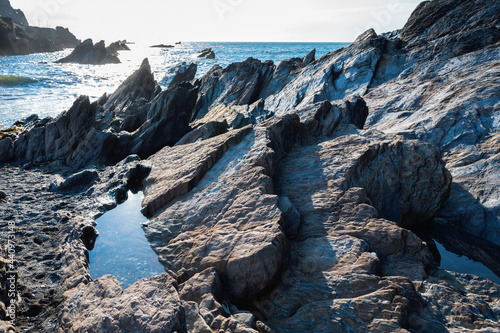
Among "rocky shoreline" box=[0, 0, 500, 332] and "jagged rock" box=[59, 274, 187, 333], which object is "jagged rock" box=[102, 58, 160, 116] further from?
"jagged rock" box=[59, 274, 187, 333]

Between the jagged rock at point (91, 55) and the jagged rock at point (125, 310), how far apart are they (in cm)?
13930

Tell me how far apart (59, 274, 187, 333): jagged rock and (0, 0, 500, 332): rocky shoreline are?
0.03 m

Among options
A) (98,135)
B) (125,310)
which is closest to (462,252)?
(125,310)

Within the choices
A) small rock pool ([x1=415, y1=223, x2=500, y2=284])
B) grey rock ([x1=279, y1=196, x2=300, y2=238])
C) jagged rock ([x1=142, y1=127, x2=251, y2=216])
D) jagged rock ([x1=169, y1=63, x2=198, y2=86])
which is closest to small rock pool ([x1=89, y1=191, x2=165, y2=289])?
jagged rock ([x1=142, y1=127, x2=251, y2=216])

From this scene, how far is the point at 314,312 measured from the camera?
728 cm

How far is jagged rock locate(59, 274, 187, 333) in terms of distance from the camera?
598 cm

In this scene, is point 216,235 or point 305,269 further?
point 216,235

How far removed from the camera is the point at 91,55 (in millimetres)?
128500

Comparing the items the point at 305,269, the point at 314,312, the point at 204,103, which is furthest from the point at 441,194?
the point at 204,103

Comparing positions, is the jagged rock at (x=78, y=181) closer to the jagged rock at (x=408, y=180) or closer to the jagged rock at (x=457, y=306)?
the jagged rock at (x=408, y=180)

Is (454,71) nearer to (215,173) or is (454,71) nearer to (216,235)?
(215,173)

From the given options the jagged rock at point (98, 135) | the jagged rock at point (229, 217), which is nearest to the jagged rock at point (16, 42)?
the jagged rock at point (98, 135)

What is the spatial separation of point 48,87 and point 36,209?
56619 millimetres

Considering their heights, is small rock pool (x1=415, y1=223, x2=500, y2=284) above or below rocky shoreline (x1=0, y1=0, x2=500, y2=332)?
below
